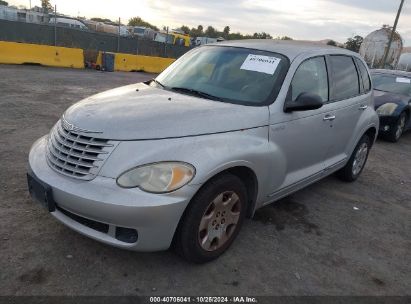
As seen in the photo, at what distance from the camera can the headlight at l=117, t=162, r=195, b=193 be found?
2.71m

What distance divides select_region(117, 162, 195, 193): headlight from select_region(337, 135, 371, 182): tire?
11.2 ft

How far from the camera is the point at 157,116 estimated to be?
122 inches

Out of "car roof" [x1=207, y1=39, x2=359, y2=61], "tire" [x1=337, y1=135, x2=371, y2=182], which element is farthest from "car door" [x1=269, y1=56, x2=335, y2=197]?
"tire" [x1=337, y1=135, x2=371, y2=182]

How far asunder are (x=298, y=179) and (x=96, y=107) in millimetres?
2184

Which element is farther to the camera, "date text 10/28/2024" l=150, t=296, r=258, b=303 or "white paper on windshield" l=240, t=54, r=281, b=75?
"white paper on windshield" l=240, t=54, r=281, b=75

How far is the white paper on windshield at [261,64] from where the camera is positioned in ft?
12.4

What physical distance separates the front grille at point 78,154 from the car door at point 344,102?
274 centimetres

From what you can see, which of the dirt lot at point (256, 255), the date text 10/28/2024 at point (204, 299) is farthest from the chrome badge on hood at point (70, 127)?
the date text 10/28/2024 at point (204, 299)

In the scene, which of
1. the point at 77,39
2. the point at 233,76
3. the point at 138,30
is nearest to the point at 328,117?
the point at 233,76

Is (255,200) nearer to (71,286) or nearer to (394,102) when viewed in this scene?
(71,286)

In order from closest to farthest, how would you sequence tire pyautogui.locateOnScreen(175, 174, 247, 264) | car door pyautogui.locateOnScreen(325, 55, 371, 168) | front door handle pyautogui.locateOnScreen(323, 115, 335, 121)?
tire pyautogui.locateOnScreen(175, 174, 247, 264)
front door handle pyautogui.locateOnScreen(323, 115, 335, 121)
car door pyautogui.locateOnScreen(325, 55, 371, 168)

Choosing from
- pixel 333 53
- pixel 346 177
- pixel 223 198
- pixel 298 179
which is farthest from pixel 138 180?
pixel 346 177

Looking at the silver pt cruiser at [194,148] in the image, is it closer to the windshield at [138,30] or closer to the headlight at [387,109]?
the headlight at [387,109]

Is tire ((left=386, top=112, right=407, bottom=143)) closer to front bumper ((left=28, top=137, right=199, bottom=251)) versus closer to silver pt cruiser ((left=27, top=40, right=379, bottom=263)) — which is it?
silver pt cruiser ((left=27, top=40, right=379, bottom=263))
